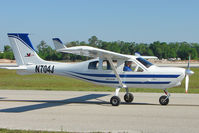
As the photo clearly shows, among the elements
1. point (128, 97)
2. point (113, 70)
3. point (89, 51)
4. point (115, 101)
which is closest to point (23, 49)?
point (89, 51)

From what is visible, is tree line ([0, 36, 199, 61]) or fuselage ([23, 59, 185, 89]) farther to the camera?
tree line ([0, 36, 199, 61])

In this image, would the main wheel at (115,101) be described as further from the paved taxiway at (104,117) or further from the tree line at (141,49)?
the tree line at (141,49)

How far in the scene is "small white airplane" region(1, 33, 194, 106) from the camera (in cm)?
1260

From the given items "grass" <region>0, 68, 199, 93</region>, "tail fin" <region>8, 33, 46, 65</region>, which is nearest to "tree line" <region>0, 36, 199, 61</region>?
"grass" <region>0, 68, 199, 93</region>

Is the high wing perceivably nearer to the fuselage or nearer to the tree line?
the fuselage

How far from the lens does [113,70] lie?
43.6ft

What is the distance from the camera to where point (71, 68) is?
574 inches

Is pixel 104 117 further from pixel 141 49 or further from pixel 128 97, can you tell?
pixel 141 49

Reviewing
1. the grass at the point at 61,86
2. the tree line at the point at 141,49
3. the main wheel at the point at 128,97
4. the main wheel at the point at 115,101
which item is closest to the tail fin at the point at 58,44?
the main wheel at the point at 115,101

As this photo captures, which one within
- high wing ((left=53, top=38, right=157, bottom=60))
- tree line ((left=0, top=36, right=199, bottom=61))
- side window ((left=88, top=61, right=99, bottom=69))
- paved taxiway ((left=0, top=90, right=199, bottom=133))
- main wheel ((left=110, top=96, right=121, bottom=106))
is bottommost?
paved taxiway ((left=0, top=90, right=199, bottom=133))

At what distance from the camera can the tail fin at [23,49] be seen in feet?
50.7

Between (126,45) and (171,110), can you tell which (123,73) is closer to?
(171,110)

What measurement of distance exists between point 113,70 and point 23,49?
5.10 metres

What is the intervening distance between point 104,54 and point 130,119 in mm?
3586
